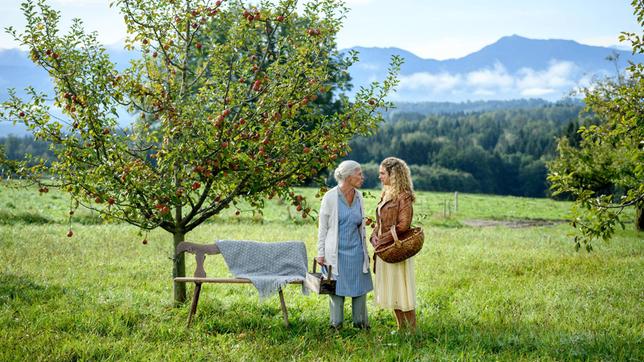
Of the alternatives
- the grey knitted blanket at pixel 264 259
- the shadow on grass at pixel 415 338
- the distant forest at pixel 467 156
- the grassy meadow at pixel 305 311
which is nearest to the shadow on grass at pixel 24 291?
the grassy meadow at pixel 305 311

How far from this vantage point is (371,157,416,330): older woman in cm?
733

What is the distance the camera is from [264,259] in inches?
329

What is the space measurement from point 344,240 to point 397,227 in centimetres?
69

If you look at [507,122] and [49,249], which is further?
[507,122]

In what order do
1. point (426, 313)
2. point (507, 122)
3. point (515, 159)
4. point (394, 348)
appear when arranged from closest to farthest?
point (394, 348) → point (426, 313) → point (515, 159) → point (507, 122)

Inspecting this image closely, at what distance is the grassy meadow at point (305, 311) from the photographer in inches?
262

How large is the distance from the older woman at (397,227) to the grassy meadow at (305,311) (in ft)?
1.34

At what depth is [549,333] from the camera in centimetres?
762

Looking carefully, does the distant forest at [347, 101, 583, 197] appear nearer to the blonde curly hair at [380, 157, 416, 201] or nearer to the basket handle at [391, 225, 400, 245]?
the blonde curly hair at [380, 157, 416, 201]

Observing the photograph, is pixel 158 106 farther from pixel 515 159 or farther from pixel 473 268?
pixel 515 159

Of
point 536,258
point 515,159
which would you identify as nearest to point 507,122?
point 515,159

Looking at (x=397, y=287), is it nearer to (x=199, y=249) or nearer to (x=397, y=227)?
(x=397, y=227)

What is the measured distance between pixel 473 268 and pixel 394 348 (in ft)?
23.7

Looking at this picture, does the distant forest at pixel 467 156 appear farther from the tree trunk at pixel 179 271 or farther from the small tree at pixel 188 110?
the tree trunk at pixel 179 271
